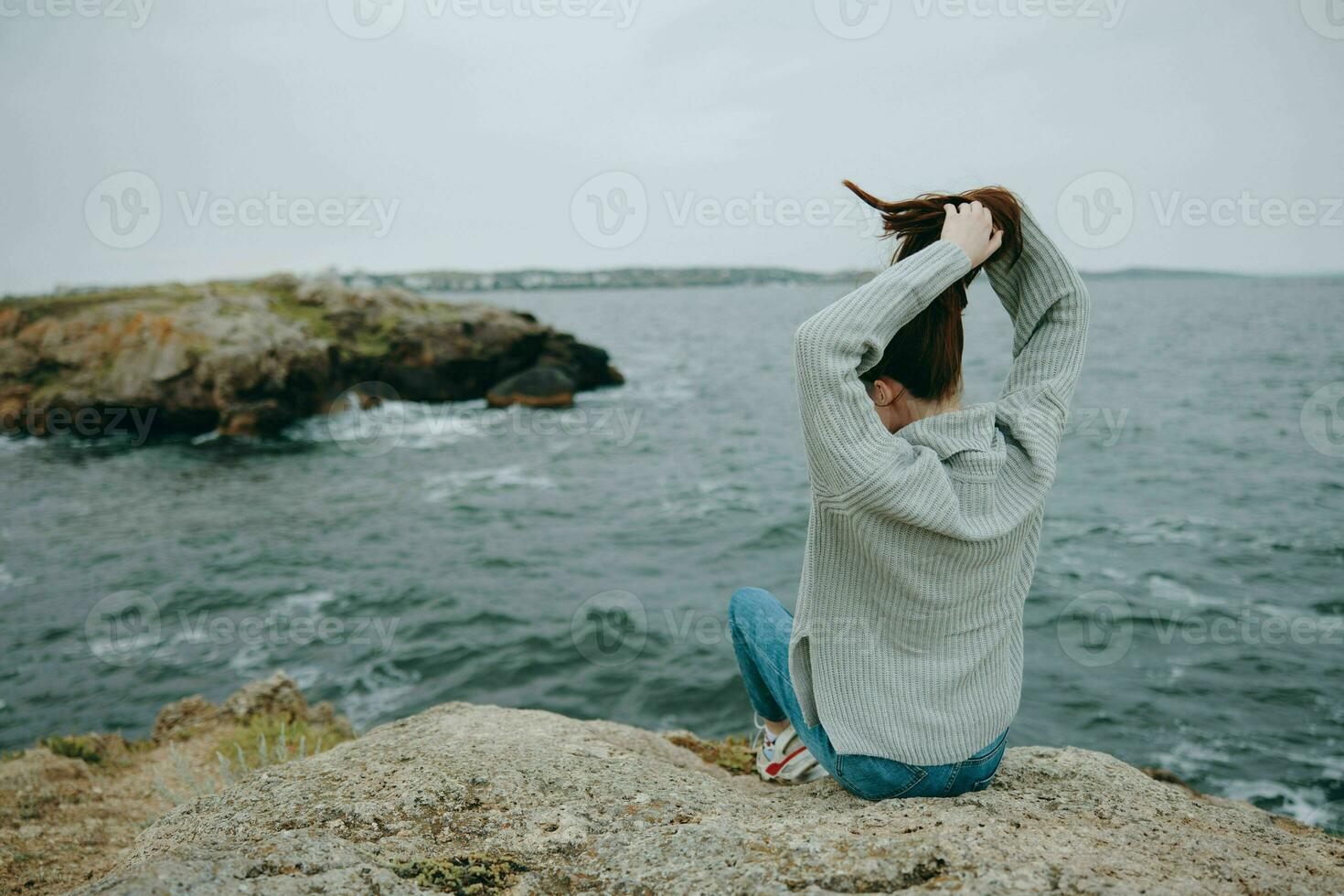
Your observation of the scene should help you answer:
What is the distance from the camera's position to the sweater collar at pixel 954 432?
104 inches

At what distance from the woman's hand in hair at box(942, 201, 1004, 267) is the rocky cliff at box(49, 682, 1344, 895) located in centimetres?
184

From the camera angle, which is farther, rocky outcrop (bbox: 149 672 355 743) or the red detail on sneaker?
rocky outcrop (bbox: 149 672 355 743)

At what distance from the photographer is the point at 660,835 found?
2709mm

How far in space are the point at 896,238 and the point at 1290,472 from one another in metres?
21.3

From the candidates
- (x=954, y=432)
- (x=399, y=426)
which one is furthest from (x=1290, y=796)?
(x=399, y=426)

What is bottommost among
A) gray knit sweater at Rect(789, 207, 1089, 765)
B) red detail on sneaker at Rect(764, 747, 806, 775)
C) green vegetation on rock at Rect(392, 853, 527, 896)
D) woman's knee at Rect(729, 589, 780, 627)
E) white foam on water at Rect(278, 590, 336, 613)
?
white foam on water at Rect(278, 590, 336, 613)

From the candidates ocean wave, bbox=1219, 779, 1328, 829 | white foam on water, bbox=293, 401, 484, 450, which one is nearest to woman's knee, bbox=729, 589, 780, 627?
ocean wave, bbox=1219, 779, 1328, 829

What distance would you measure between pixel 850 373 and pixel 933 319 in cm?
44

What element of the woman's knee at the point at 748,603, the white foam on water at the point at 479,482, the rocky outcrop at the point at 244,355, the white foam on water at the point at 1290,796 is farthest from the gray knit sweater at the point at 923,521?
the rocky outcrop at the point at 244,355

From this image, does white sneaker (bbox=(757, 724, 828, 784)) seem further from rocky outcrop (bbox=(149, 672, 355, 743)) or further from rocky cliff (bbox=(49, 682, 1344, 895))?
rocky outcrop (bbox=(149, 672, 355, 743))

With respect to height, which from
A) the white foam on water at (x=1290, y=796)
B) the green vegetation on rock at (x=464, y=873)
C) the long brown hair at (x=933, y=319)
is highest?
the long brown hair at (x=933, y=319)

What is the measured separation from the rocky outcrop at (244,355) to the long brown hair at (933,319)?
28.5 meters

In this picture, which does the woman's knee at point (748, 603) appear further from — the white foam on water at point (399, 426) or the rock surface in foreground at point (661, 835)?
the white foam on water at point (399, 426)

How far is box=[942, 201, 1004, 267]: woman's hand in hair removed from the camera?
276cm
